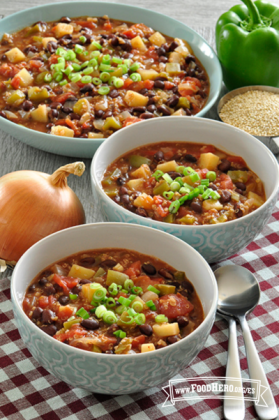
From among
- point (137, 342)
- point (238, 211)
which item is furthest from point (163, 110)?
→ point (137, 342)

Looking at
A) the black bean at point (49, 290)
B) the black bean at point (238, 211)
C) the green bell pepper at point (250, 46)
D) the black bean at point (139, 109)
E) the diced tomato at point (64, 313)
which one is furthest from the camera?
the green bell pepper at point (250, 46)

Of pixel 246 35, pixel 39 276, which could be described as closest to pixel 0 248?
pixel 39 276

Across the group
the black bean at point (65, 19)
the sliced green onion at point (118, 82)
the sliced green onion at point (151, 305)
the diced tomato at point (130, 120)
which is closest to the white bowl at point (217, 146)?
the diced tomato at point (130, 120)

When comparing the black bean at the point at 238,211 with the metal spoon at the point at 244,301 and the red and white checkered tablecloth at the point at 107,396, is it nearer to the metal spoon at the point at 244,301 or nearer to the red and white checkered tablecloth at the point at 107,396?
the metal spoon at the point at 244,301

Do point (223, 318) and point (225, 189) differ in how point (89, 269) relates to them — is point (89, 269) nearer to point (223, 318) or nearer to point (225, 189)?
point (223, 318)

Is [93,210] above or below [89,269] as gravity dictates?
below

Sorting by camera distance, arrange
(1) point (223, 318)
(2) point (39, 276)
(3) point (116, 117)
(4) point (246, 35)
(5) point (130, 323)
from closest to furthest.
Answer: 1. (5) point (130, 323)
2. (2) point (39, 276)
3. (1) point (223, 318)
4. (3) point (116, 117)
5. (4) point (246, 35)
